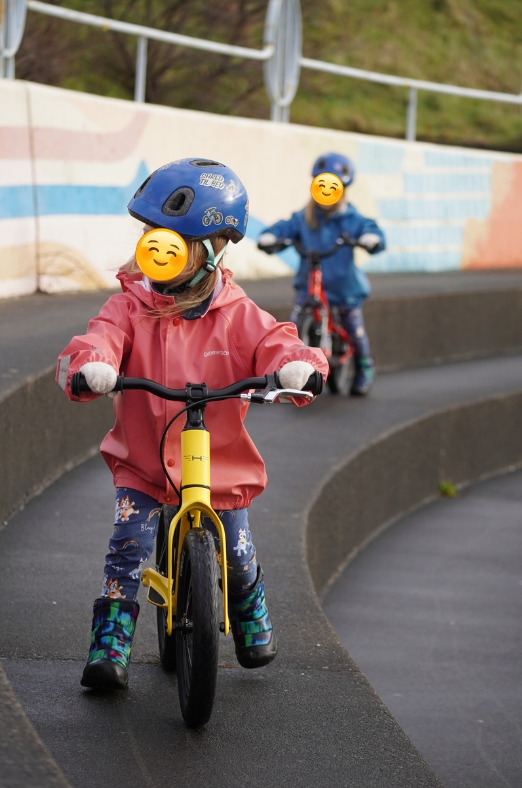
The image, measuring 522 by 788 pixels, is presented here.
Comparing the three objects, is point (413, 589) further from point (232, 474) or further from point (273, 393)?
point (273, 393)

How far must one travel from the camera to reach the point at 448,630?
210 inches

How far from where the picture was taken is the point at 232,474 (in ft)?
10.8

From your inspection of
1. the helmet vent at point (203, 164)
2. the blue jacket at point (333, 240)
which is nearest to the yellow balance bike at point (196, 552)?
the helmet vent at point (203, 164)

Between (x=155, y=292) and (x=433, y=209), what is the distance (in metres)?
9.61

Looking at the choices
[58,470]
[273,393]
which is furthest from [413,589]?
[273,393]

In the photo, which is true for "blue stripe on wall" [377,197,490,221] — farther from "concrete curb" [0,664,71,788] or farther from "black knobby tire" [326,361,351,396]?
"concrete curb" [0,664,71,788]

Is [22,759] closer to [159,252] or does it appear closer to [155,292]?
[159,252]

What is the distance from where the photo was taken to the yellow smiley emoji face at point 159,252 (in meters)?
2.69

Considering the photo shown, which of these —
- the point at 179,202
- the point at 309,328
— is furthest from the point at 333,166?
the point at 179,202

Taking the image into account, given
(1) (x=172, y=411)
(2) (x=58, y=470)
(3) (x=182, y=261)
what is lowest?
(2) (x=58, y=470)

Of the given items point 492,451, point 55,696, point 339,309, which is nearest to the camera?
point 55,696

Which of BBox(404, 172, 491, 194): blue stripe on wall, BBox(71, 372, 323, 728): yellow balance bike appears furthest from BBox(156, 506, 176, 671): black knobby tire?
BBox(404, 172, 491, 194): blue stripe on wall

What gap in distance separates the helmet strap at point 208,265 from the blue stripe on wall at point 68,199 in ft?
15.0

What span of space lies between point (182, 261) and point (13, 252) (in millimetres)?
5200
